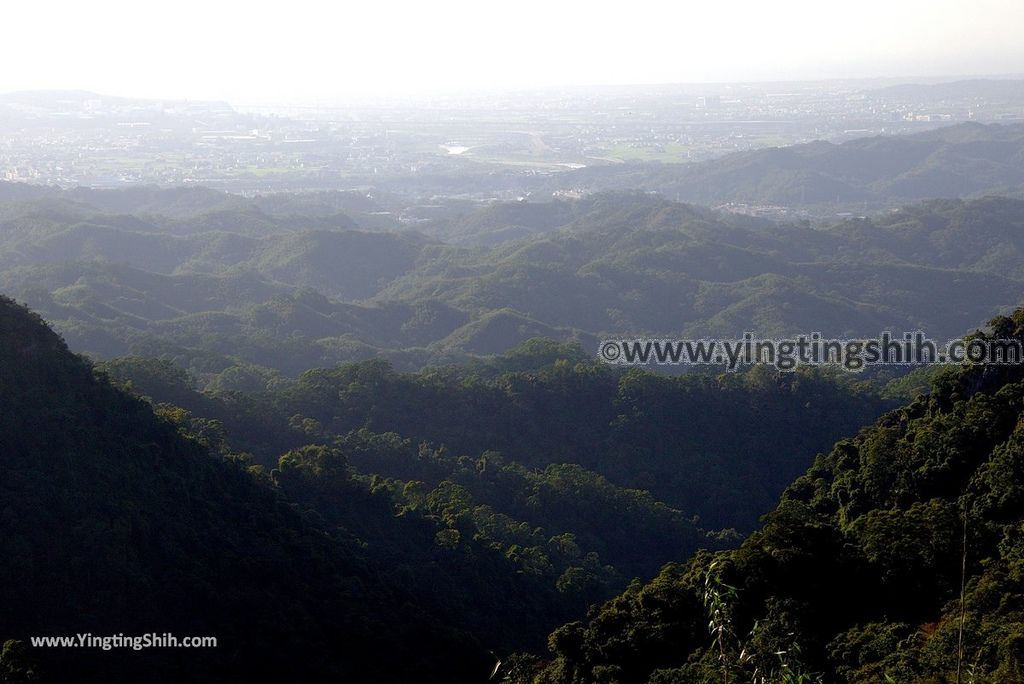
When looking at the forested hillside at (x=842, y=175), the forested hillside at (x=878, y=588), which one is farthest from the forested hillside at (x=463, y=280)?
the forested hillside at (x=842, y=175)

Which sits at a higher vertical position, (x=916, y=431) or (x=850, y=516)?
(x=916, y=431)

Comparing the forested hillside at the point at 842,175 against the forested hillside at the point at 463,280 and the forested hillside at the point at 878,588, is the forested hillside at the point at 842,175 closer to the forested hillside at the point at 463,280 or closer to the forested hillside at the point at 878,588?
the forested hillside at the point at 463,280

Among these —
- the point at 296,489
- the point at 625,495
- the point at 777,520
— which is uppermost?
the point at 777,520

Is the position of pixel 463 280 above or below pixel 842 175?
below

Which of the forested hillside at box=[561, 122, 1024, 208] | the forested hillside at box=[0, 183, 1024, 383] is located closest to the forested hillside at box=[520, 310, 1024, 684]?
the forested hillside at box=[0, 183, 1024, 383]

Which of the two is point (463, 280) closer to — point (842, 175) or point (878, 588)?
point (878, 588)

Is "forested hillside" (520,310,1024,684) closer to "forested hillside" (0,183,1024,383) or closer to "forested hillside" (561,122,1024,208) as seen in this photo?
"forested hillside" (0,183,1024,383)

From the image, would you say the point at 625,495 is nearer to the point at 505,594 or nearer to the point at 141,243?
the point at 505,594

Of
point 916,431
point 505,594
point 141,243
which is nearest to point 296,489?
point 505,594

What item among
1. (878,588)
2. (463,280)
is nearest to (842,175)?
(463,280)
